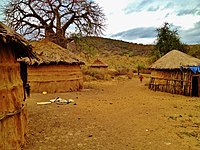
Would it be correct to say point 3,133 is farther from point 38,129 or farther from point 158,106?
point 158,106

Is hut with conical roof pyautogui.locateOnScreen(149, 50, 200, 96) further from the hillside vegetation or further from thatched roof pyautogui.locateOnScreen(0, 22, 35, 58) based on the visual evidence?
thatched roof pyautogui.locateOnScreen(0, 22, 35, 58)

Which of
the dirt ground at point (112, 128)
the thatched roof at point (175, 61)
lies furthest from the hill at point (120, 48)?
the dirt ground at point (112, 128)

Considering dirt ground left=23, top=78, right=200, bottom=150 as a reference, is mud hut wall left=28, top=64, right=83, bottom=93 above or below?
above

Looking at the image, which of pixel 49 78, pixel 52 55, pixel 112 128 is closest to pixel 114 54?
pixel 52 55

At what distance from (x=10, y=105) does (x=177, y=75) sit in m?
13.2

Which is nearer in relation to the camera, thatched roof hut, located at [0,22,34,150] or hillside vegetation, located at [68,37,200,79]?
thatched roof hut, located at [0,22,34,150]

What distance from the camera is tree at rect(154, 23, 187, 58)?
28656 mm

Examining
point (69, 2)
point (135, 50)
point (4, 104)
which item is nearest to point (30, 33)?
point (69, 2)

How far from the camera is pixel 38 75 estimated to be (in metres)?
16.6

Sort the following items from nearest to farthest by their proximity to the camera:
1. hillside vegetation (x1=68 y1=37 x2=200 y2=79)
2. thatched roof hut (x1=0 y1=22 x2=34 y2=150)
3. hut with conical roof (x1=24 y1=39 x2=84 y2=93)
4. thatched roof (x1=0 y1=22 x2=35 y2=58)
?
thatched roof (x1=0 y1=22 x2=35 y2=58), thatched roof hut (x1=0 y1=22 x2=34 y2=150), hut with conical roof (x1=24 y1=39 x2=84 y2=93), hillside vegetation (x1=68 y1=37 x2=200 y2=79)

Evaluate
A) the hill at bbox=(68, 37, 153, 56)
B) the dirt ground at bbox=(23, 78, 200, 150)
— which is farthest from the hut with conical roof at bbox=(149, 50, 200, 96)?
the hill at bbox=(68, 37, 153, 56)

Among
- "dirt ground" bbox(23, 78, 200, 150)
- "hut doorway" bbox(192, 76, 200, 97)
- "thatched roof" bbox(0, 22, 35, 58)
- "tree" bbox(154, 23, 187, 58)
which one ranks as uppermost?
"tree" bbox(154, 23, 187, 58)

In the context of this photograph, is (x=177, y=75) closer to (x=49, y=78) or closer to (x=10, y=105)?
(x=49, y=78)

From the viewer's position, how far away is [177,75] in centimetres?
1658
